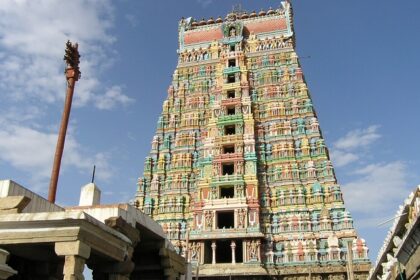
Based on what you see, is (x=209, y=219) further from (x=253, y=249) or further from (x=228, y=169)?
(x=228, y=169)

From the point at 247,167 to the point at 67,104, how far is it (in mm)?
17525

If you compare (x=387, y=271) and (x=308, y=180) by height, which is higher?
(x=308, y=180)

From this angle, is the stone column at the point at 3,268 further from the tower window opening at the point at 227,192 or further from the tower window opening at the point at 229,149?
the tower window opening at the point at 229,149

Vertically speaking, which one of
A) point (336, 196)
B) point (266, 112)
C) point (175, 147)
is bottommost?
point (336, 196)

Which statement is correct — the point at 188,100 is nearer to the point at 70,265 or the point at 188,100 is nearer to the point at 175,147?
the point at 175,147

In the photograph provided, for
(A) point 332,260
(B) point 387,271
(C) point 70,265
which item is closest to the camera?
(C) point 70,265

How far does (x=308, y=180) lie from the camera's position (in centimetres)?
3588

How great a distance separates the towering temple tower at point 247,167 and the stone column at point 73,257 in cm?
1932

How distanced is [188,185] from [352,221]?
14.3 m

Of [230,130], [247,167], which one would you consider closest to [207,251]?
[247,167]

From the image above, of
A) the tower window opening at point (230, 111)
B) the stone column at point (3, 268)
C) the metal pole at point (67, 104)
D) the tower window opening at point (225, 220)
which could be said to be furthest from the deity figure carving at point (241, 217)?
the stone column at point (3, 268)

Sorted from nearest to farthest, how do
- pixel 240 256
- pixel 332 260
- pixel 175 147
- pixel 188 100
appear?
pixel 332 260 < pixel 240 256 < pixel 175 147 < pixel 188 100

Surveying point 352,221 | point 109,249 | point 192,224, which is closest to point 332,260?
point 352,221

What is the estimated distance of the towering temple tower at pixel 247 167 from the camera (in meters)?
32.8
